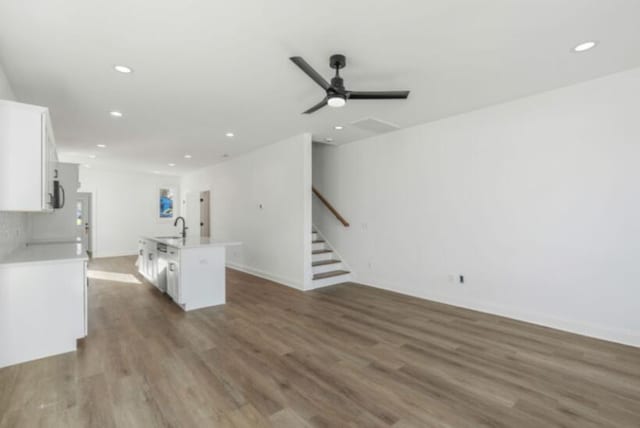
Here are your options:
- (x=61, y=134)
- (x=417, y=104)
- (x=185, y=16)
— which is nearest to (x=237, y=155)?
(x=61, y=134)

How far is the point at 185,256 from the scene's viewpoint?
3971 millimetres

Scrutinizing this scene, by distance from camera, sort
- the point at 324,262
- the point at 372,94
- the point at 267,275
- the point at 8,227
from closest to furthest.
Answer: the point at 372,94 < the point at 8,227 < the point at 324,262 < the point at 267,275

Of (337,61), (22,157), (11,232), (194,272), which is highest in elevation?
(337,61)

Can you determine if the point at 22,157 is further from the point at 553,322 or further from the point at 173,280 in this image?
the point at 553,322

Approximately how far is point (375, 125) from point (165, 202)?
8.31m

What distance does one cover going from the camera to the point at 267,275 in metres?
5.96

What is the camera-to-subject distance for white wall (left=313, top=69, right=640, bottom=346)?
119 inches

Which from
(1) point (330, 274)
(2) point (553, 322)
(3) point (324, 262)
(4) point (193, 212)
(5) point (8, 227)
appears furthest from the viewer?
(4) point (193, 212)

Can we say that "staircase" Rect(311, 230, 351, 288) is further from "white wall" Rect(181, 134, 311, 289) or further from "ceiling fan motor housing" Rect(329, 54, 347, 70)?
"ceiling fan motor housing" Rect(329, 54, 347, 70)

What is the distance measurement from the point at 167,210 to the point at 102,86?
7.63 meters

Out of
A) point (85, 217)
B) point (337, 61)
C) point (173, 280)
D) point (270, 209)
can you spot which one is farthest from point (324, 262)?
point (85, 217)

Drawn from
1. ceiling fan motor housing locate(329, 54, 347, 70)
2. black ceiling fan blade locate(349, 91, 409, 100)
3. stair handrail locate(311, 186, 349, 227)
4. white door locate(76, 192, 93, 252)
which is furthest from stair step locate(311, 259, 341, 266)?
white door locate(76, 192, 93, 252)

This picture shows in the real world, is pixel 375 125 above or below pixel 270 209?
above

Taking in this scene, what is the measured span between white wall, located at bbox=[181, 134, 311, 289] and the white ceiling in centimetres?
137
